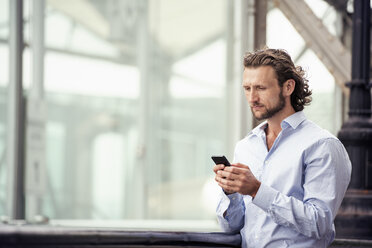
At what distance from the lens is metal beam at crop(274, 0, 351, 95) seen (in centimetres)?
639

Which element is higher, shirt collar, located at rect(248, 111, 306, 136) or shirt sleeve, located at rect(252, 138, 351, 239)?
shirt collar, located at rect(248, 111, 306, 136)

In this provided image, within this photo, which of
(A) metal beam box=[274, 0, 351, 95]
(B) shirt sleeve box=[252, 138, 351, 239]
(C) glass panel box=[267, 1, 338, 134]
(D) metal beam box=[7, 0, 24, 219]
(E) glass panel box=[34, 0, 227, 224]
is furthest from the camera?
(E) glass panel box=[34, 0, 227, 224]

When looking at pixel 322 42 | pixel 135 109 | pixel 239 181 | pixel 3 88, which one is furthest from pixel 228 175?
pixel 135 109

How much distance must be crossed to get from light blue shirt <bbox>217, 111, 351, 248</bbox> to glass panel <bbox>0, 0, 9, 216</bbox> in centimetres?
587

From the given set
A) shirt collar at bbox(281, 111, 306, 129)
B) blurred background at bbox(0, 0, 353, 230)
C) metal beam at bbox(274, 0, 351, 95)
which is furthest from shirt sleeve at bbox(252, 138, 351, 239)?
blurred background at bbox(0, 0, 353, 230)

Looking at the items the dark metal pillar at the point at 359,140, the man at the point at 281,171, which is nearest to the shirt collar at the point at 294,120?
the man at the point at 281,171

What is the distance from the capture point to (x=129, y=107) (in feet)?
27.8

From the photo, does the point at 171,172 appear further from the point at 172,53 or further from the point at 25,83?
the point at 25,83

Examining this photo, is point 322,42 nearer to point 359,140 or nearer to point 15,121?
point 359,140

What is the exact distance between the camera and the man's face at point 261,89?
7.56 ft

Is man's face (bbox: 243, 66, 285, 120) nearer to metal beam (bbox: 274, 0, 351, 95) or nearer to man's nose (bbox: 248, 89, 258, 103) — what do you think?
man's nose (bbox: 248, 89, 258, 103)

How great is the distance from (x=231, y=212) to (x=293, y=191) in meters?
0.24

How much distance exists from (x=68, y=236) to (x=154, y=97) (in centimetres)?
646

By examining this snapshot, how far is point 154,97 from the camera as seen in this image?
8.47 meters
